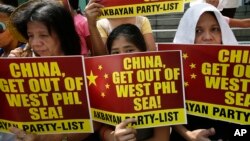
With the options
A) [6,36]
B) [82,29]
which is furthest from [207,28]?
[6,36]

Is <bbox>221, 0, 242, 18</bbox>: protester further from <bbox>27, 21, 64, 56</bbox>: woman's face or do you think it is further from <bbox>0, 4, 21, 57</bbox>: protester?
<bbox>27, 21, 64, 56</bbox>: woman's face

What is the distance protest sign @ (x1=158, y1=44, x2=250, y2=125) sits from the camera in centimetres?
186

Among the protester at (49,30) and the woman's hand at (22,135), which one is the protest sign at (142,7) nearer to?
the protester at (49,30)

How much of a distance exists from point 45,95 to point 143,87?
508 mm

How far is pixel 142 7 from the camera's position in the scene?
2.83 m

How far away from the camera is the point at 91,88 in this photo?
1979mm

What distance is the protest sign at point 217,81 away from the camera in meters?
1.86

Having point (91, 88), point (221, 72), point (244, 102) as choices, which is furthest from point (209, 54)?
point (91, 88)

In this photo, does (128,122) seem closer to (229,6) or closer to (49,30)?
(49,30)

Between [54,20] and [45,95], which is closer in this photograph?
[45,95]

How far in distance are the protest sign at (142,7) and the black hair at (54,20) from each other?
547mm

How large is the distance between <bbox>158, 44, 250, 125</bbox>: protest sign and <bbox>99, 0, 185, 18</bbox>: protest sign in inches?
33.9

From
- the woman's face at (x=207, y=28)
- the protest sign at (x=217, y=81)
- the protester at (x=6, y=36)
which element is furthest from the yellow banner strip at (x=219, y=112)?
the protester at (x=6, y=36)

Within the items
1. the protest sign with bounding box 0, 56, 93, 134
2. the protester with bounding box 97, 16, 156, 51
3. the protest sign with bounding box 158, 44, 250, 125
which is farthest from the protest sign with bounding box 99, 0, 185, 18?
the protest sign with bounding box 0, 56, 93, 134
